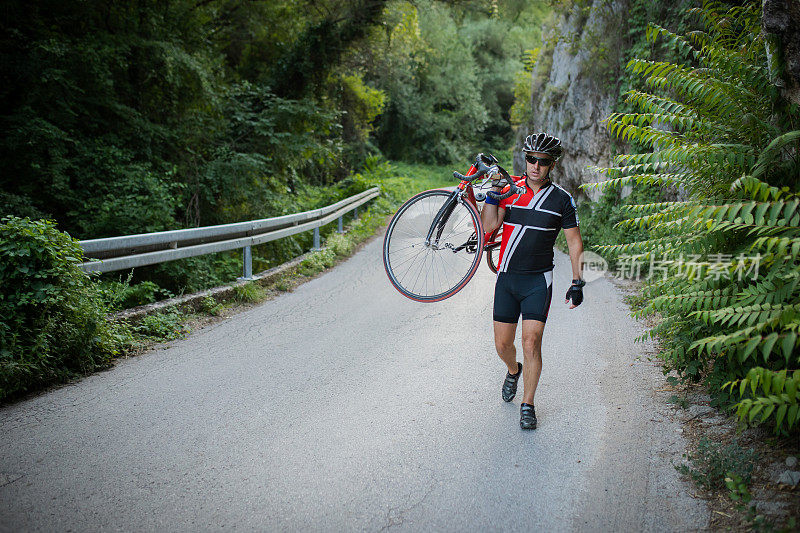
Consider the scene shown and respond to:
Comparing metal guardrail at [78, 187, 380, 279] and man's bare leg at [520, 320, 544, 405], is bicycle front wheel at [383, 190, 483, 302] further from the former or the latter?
metal guardrail at [78, 187, 380, 279]

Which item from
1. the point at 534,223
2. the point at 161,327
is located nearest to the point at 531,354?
the point at 534,223

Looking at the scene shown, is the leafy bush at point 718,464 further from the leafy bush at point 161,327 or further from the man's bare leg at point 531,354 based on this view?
the leafy bush at point 161,327

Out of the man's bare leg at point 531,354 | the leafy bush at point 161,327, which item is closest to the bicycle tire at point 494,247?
the man's bare leg at point 531,354

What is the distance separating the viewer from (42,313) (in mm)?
5254

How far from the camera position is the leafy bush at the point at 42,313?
4.98 m

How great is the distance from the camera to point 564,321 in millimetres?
7965

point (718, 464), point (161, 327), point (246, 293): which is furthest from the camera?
point (246, 293)

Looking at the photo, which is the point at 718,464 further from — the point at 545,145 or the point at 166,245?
the point at 166,245

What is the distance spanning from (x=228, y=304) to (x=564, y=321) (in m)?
4.97

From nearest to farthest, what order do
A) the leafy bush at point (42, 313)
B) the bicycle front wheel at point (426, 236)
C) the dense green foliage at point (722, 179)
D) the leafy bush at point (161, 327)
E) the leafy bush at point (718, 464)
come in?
the leafy bush at point (718, 464) < the dense green foliage at point (722, 179) < the bicycle front wheel at point (426, 236) < the leafy bush at point (42, 313) < the leafy bush at point (161, 327)

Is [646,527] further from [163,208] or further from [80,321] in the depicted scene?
[163,208]

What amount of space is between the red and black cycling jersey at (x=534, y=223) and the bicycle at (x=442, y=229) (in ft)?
0.46

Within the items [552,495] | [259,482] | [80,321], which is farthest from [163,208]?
[552,495]

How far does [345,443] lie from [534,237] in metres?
2.34
